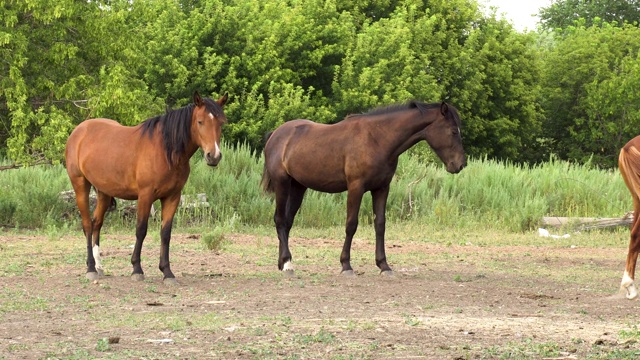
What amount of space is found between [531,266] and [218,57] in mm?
21635

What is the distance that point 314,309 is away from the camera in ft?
33.2

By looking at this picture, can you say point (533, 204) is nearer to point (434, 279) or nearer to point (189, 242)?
point (189, 242)

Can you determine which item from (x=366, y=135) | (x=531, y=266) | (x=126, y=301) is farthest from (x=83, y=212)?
(x=531, y=266)

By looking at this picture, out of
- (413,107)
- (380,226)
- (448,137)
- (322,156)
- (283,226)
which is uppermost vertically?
(413,107)

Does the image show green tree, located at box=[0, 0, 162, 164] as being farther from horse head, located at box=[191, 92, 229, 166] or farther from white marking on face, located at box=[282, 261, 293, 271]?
horse head, located at box=[191, 92, 229, 166]

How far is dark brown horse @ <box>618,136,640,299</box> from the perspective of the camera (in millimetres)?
11062

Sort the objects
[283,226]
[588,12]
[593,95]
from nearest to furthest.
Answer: [283,226]
[593,95]
[588,12]

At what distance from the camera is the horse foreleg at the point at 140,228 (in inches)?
470

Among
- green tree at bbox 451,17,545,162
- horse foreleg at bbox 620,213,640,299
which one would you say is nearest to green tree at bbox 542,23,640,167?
green tree at bbox 451,17,545,162

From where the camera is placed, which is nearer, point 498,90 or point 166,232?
point 166,232

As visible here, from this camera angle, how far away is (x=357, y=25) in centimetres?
4784

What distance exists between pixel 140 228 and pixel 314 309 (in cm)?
288

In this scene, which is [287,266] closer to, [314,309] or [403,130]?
[403,130]

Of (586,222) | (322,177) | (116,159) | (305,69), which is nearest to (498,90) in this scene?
(305,69)
